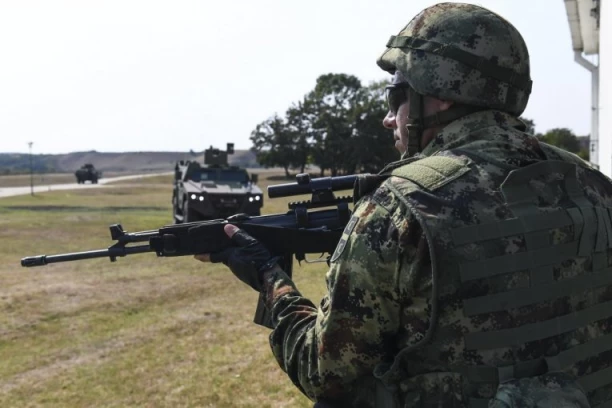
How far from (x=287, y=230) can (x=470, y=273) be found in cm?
148

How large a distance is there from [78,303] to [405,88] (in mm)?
6942

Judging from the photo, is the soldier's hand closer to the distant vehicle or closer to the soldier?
the soldier

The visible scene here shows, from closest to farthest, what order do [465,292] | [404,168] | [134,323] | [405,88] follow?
[465,292], [404,168], [405,88], [134,323]

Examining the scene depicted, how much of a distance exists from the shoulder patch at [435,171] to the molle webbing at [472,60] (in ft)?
0.98

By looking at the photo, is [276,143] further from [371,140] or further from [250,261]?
[250,261]

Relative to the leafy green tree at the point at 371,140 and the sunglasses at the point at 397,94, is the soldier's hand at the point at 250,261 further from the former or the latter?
the leafy green tree at the point at 371,140

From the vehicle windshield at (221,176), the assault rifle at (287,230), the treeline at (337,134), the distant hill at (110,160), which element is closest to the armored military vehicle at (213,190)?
the vehicle windshield at (221,176)

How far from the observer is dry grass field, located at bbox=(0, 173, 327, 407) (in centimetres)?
489

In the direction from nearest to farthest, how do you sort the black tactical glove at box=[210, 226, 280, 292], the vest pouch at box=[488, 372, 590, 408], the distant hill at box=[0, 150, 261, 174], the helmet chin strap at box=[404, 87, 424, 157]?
the vest pouch at box=[488, 372, 590, 408]
the helmet chin strap at box=[404, 87, 424, 157]
the black tactical glove at box=[210, 226, 280, 292]
the distant hill at box=[0, 150, 261, 174]

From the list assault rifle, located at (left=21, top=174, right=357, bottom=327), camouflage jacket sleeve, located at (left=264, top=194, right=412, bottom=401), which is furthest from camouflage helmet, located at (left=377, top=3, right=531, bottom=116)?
assault rifle, located at (left=21, top=174, right=357, bottom=327)

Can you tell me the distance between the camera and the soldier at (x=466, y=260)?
165 centimetres

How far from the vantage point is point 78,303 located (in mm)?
7941

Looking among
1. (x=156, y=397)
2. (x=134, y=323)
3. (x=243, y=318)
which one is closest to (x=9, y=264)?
(x=134, y=323)

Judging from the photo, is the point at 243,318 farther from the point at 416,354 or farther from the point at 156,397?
the point at 416,354
